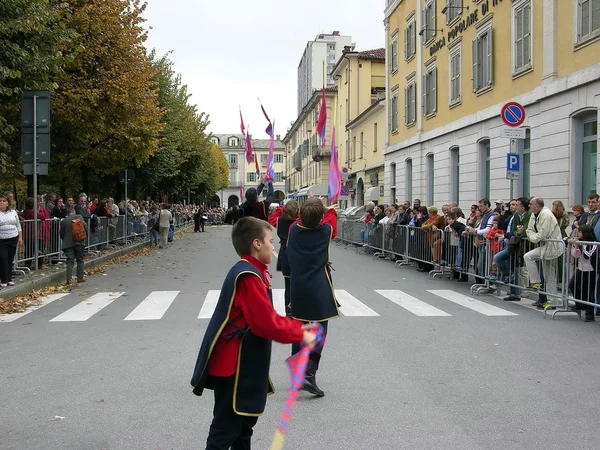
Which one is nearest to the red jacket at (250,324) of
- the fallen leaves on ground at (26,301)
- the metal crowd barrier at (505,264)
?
the metal crowd barrier at (505,264)

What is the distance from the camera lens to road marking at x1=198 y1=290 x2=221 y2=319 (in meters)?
9.38

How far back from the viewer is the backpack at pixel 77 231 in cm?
1298

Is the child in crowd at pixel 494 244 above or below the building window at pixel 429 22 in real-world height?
below

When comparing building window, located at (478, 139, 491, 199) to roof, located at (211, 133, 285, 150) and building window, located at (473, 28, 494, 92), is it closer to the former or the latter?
building window, located at (473, 28, 494, 92)

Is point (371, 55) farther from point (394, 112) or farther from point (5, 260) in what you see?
point (5, 260)

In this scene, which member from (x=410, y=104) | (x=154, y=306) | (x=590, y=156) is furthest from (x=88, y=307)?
(x=410, y=104)

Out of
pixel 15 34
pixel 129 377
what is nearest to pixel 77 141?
pixel 15 34

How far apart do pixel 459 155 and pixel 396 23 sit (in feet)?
37.6

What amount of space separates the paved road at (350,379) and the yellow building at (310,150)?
3702 centimetres

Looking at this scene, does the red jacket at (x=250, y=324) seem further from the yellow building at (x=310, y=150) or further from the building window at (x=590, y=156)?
the yellow building at (x=310, y=150)

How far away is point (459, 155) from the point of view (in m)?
23.9

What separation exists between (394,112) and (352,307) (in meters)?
24.5

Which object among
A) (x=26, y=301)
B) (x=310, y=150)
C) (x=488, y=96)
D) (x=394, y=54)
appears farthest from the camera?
(x=310, y=150)

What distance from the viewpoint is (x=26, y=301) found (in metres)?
11.0
